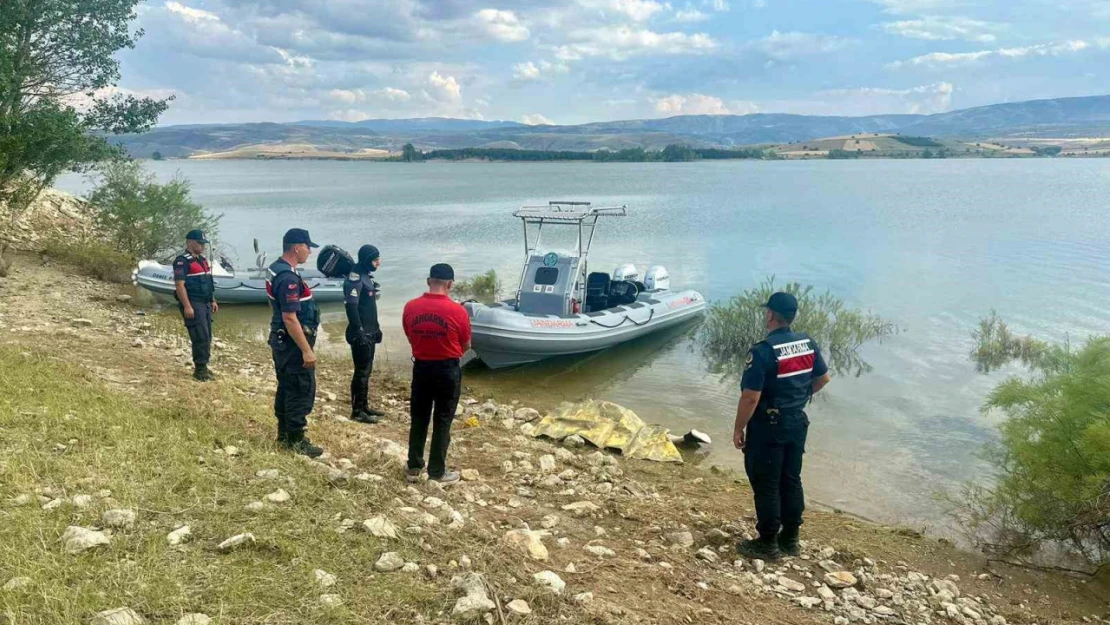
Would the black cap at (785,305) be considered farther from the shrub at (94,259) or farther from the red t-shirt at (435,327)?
the shrub at (94,259)

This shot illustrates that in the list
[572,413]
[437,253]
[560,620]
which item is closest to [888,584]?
[560,620]

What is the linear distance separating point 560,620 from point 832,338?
33.6 feet

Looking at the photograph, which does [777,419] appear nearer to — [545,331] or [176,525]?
[176,525]

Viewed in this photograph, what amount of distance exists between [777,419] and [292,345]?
131 inches

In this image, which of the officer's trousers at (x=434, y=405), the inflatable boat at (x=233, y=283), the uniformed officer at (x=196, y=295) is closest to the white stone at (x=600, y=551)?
the officer's trousers at (x=434, y=405)

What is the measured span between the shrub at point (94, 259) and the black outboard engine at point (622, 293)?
1037cm

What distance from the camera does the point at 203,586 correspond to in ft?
9.87

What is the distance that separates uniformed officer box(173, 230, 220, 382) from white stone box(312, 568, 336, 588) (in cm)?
476

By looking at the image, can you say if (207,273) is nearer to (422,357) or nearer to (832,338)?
(422,357)

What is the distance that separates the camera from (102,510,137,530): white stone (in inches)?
135

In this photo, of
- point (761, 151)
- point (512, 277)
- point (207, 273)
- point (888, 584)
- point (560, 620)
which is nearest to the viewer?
point (560, 620)

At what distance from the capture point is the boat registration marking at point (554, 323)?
10.4 meters

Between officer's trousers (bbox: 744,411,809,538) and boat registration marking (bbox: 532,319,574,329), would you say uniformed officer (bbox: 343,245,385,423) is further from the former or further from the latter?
officer's trousers (bbox: 744,411,809,538)

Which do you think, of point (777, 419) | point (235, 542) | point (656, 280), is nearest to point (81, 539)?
point (235, 542)
